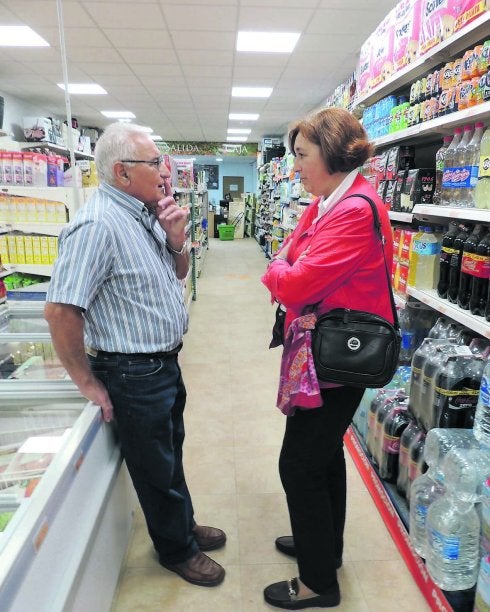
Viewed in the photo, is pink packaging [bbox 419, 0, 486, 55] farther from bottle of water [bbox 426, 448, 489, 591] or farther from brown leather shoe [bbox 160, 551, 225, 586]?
brown leather shoe [bbox 160, 551, 225, 586]

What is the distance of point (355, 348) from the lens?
1542 mm

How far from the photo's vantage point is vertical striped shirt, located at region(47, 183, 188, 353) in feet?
4.75

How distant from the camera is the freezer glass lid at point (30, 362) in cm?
200

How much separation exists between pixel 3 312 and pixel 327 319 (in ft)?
6.34

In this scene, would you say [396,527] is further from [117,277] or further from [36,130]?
[36,130]

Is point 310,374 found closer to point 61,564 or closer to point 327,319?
point 327,319

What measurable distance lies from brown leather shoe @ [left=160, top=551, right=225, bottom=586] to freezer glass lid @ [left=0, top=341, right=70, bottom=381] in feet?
3.35

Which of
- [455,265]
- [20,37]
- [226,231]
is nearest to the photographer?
[455,265]

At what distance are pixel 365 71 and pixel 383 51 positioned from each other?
0.38 metres

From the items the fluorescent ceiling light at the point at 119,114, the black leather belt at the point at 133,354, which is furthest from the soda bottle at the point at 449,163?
the fluorescent ceiling light at the point at 119,114

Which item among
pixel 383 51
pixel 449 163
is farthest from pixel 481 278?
pixel 383 51

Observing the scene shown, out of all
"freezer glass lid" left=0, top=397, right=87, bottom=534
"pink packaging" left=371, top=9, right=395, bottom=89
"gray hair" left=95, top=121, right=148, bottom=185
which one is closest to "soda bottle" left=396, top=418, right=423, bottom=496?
"freezer glass lid" left=0, top=397, right=87, bottom=534

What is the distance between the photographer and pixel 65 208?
4.02 meters

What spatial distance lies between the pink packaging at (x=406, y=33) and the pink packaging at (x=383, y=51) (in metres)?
0.06
